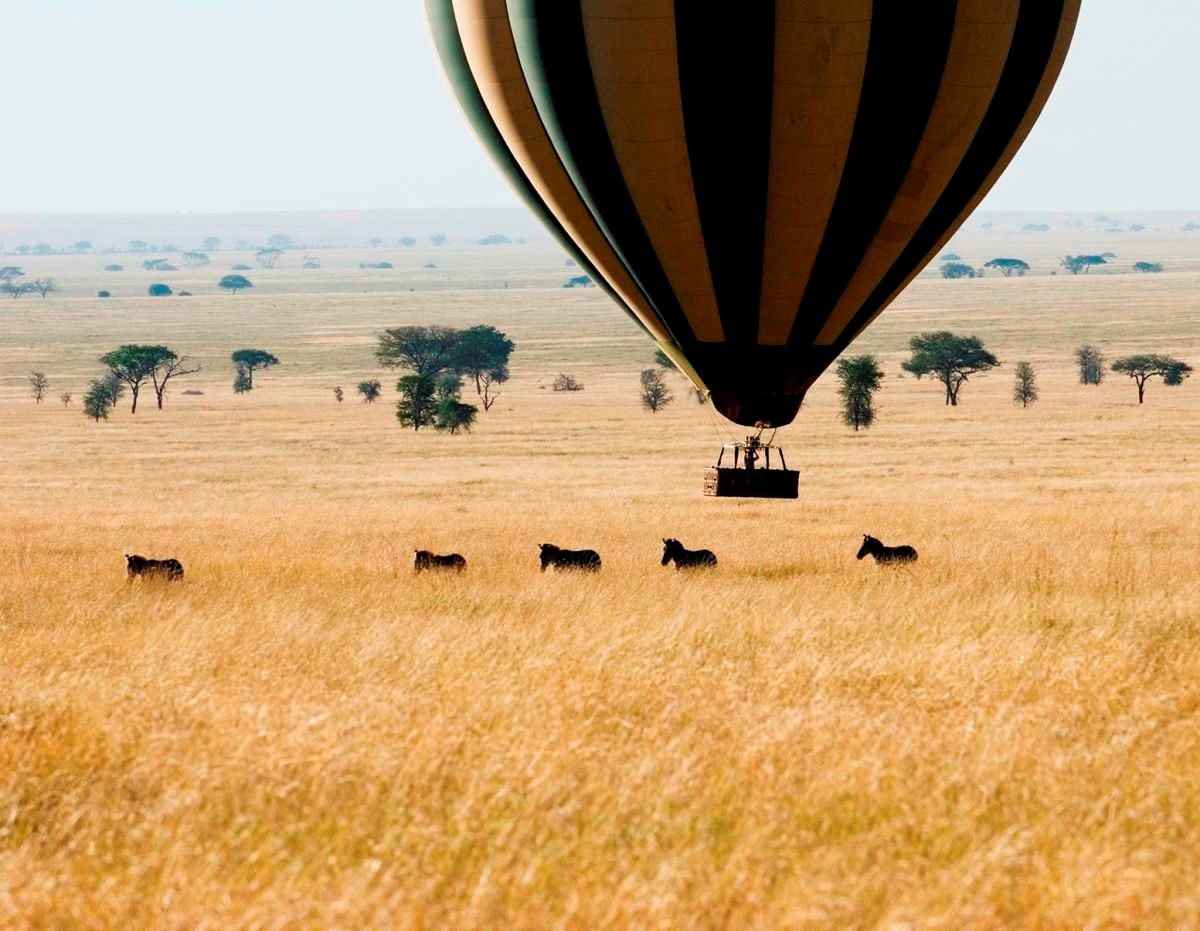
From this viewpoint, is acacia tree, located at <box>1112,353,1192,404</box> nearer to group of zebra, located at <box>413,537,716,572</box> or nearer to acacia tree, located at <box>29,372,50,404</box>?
acacia tree, located at <box>29,372,50,404</box>

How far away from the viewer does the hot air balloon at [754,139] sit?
1451 centimetres

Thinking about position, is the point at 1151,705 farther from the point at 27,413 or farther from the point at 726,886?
the point at 27,413

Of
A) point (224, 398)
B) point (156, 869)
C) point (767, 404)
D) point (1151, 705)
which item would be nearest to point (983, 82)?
point (767, 404)

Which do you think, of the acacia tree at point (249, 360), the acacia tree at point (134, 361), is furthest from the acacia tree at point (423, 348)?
the acacia tree at point (134, 361)

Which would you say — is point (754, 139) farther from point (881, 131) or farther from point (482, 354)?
point (482, 354)

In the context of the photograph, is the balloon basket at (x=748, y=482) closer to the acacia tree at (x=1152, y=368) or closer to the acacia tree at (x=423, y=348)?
the acacia tree at (x=1152, y=368)

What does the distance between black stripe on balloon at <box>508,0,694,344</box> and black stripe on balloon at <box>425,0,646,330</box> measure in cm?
109

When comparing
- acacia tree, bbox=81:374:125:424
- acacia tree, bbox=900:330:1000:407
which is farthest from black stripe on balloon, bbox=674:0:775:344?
acacia tree, bbox=900:330:1000:407

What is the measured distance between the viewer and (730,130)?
15.1 metres

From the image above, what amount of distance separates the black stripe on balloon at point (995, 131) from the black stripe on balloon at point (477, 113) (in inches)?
126

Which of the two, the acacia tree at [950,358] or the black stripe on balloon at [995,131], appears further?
the acacia tree at [950,358]

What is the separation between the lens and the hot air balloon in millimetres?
14508

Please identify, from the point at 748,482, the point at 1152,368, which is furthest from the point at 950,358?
the point at 748,482

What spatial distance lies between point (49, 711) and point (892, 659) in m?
4.97
